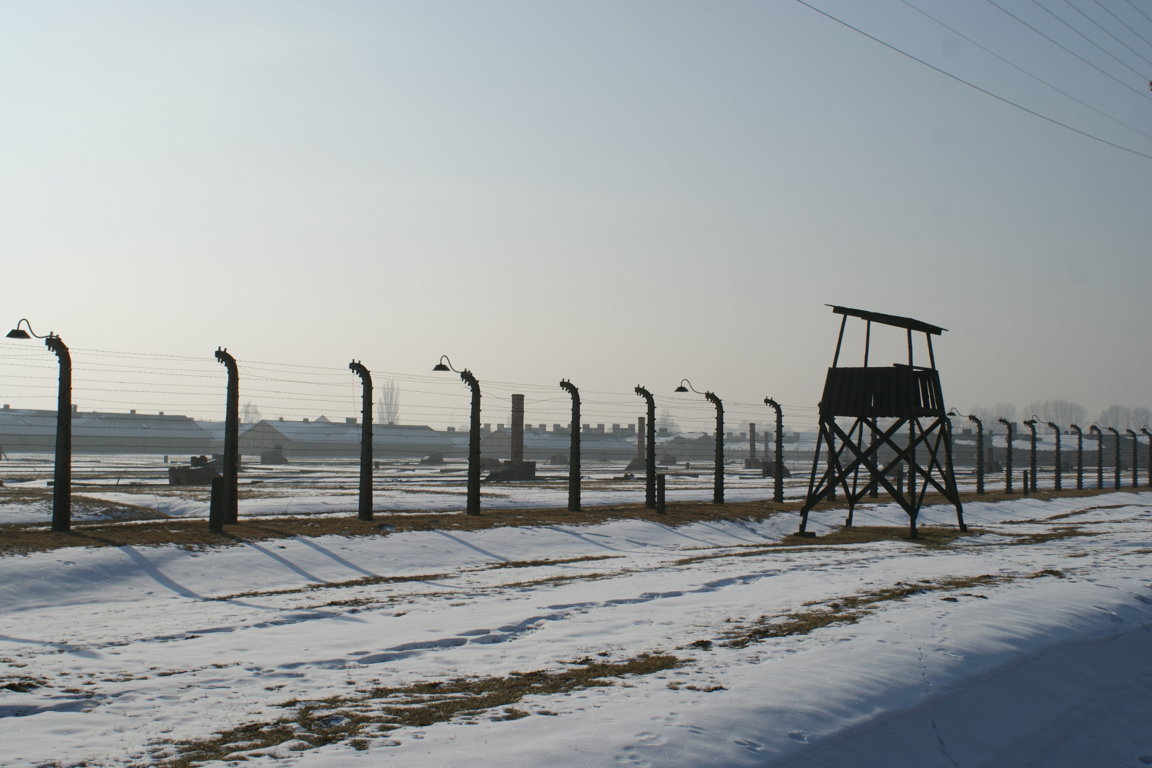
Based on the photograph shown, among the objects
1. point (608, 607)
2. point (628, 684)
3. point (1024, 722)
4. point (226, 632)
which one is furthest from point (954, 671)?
point (226, 632)

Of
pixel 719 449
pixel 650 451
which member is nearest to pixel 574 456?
pixel 650 451

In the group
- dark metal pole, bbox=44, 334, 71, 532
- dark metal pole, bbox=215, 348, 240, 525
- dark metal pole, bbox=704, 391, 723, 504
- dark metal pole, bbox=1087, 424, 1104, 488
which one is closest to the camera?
dark metal pole, bbox=44, 334, 71, 532

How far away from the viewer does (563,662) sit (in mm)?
8133

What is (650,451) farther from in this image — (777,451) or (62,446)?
(62,446)

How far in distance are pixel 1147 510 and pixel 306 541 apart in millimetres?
29445

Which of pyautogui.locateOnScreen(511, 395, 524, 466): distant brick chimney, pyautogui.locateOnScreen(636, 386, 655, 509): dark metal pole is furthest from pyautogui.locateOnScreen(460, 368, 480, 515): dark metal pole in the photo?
pyautogui.locateOnScreen(511, 395, 524, 466): distant brick chimney

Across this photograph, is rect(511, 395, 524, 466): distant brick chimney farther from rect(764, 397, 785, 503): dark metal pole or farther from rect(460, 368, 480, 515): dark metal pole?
rect(460, 368, 480, 515): dark metal pole

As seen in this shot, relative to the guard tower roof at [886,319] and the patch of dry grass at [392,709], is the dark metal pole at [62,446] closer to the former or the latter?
the patch of dry grass at [392,709]

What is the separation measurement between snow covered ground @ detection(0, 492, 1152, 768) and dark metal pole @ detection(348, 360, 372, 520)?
3.38m

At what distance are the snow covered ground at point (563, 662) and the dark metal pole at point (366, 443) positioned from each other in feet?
11.1

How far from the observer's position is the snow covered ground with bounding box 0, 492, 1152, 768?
610 centimetres

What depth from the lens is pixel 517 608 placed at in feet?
34.9

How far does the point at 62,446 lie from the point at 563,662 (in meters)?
10.8

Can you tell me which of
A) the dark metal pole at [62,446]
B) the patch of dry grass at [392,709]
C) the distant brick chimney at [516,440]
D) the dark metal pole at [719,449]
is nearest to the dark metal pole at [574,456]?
the dark metal pole at [719,449]
